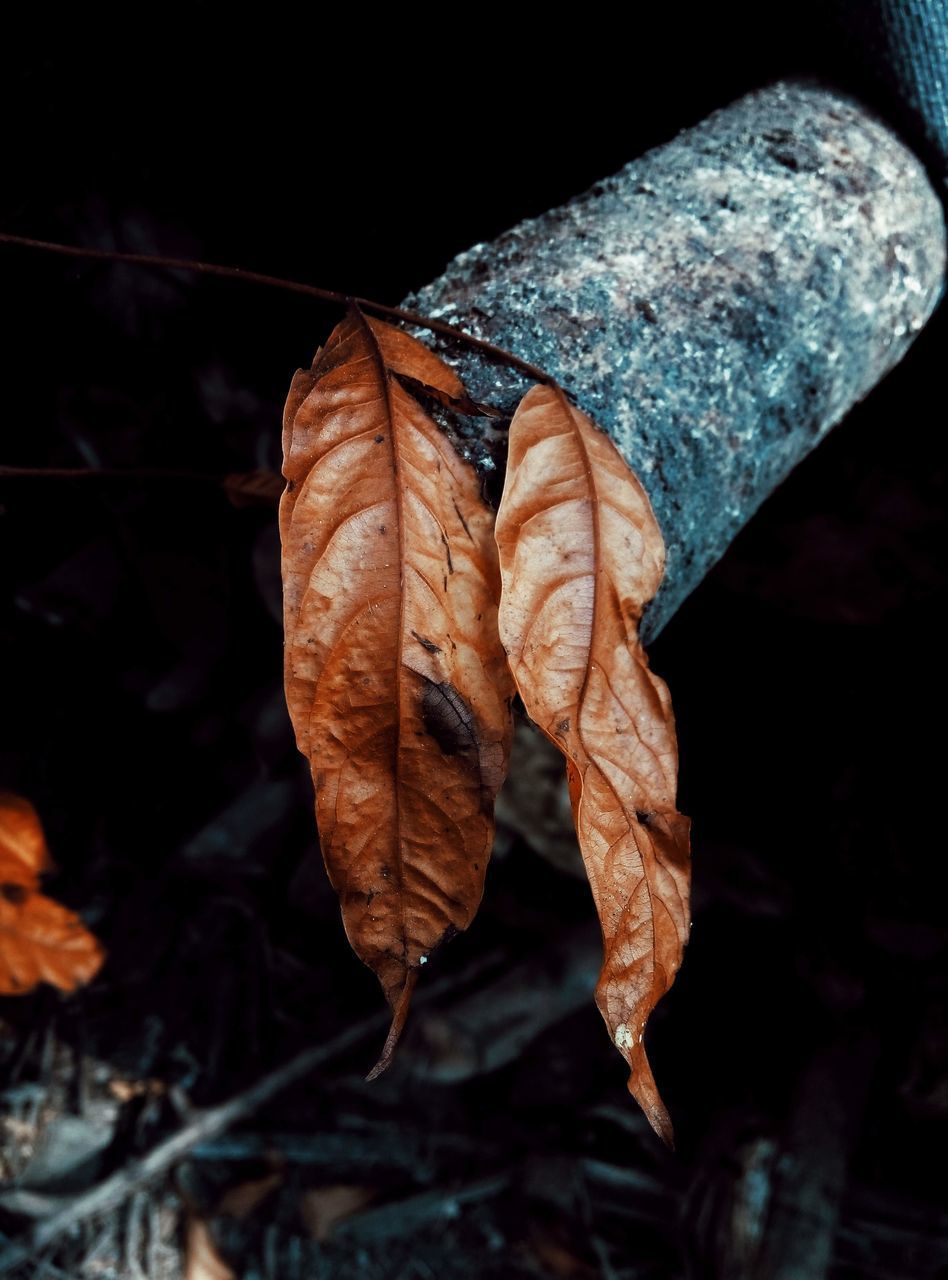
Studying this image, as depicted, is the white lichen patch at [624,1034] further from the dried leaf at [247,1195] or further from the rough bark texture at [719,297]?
the dried leaf at [247,1195]

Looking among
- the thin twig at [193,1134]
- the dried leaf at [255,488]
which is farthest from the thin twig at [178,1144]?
the dried leaf at [255,488]

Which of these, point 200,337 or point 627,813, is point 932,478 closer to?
point 627,813

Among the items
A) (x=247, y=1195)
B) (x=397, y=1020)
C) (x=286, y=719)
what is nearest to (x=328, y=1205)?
(x=247, y=1195)

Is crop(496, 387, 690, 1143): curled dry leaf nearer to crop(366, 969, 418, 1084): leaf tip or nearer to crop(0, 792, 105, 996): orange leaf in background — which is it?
crop(366, 969, 418, 1084): leaf tip

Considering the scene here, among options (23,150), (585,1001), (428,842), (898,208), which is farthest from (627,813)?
(23,150)

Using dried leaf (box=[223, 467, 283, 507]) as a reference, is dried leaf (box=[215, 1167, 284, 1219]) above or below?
below

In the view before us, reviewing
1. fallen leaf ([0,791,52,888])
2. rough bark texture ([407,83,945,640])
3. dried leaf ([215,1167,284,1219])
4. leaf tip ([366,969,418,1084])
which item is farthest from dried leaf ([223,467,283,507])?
dried leaf ([215,1167,284,1219])
